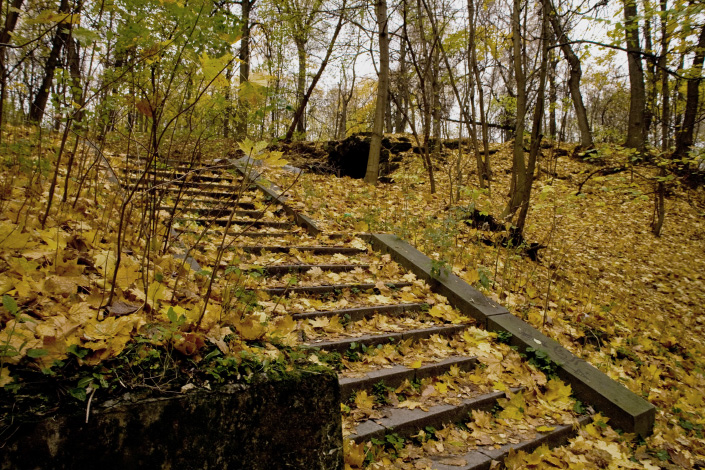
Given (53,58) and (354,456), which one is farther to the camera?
(53,58)

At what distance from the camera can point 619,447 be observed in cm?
262

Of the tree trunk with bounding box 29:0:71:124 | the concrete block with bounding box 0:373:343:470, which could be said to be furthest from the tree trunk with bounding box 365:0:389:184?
the concrete block with bounding box 0:373:343:470

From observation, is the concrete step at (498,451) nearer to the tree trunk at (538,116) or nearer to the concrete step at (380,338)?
the concrete step at (380,338)

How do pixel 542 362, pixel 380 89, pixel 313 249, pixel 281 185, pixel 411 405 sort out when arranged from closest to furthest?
pixel 411 405 < pixel 542 362 < pixel 313 249 < pixel 281 185 < pixel 380 89

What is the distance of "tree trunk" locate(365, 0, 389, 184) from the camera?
8.36m

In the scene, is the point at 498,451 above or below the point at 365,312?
below

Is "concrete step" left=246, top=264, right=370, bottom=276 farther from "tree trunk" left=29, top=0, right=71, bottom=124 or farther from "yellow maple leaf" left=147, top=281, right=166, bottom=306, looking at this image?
"tree trunk" left=29, top=0, right=71, bottom=124

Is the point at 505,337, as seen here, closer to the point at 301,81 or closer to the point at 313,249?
the point at 313,249

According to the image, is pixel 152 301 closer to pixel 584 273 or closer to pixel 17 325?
pixel 17 325

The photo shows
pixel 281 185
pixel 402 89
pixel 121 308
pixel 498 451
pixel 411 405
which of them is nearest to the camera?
pixel 121 308

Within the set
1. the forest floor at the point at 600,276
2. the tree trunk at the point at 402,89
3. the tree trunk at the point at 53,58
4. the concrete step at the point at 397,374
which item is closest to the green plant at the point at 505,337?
the concrete step at the point at 397,374

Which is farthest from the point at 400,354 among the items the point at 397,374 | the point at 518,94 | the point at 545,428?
the point at 518,94

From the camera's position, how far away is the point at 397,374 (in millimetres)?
2688

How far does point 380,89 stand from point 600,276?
6.00 m
